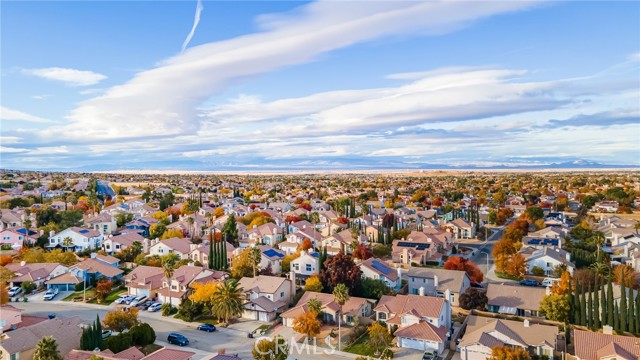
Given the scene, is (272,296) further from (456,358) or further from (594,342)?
(594,342)

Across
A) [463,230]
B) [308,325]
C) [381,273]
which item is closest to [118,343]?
[308,325]

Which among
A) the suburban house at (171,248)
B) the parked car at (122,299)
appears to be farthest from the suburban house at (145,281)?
the suburban house at (171,248)

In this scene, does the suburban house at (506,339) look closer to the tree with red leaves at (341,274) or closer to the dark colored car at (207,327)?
the tree with red leaves at (341,274)

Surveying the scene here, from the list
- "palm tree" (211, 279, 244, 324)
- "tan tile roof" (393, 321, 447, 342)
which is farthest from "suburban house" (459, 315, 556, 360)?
"palm tree" (211, 279, 244, 324)

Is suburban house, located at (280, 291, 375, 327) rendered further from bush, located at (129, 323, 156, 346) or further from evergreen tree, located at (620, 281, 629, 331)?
evergreen tree, located at (620, 281, 629, 331)

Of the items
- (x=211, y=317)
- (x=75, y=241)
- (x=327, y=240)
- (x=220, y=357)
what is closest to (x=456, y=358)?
(x=220, y=357)
